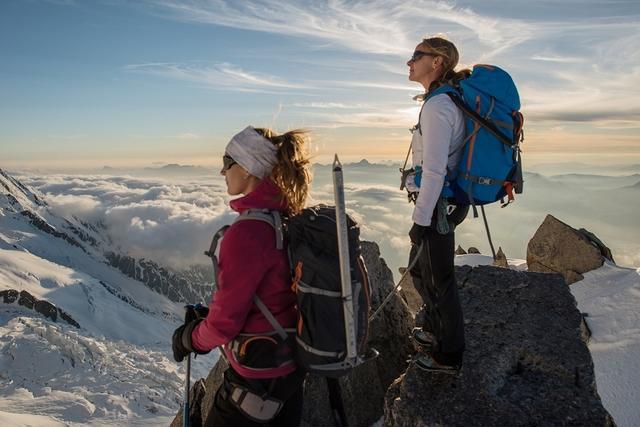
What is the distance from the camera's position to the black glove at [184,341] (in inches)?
169

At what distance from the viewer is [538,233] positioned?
25062mm

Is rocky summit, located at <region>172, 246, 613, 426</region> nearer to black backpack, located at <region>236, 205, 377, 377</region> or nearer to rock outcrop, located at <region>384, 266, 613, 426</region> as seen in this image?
rock outcrop, located at <region>384, 266, 613, 426</region>

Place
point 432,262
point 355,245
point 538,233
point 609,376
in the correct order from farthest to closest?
point 538,233 → point 609,376 → point 432,262 → point 355,245

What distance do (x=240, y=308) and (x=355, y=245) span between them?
1092 millimetres

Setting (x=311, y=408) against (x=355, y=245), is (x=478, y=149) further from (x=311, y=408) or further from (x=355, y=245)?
(x=311, y=408)

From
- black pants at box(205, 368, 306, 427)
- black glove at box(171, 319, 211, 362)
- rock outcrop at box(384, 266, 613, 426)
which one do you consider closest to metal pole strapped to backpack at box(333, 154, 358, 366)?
black pants at box(205, 368, 306, 427)

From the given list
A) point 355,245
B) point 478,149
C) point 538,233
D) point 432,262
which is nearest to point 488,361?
point 432,262

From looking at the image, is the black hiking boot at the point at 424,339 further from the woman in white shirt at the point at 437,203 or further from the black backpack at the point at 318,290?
the black backpack at the point at 318,290

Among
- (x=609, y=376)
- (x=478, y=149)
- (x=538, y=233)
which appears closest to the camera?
(x=478, y=149)

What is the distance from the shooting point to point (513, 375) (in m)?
6.55

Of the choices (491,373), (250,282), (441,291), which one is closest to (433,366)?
(491,373)

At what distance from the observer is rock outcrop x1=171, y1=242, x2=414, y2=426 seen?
838cm

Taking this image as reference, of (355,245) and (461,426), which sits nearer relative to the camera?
(355,245)

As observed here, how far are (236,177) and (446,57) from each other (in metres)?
2.89
